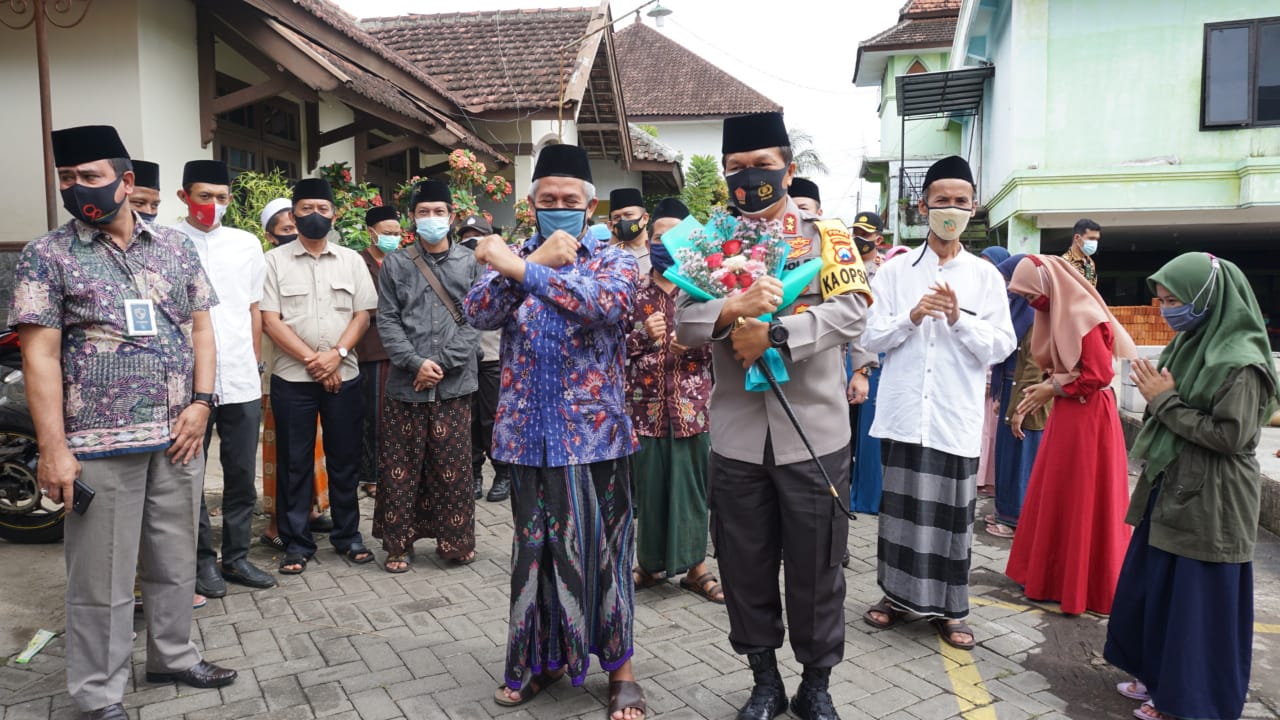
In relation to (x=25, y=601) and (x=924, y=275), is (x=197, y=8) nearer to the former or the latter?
(x=25, y=601)

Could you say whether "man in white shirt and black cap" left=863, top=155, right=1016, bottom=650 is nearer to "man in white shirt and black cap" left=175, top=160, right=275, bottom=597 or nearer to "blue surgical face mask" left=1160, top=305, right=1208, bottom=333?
"blue surgical face mask" left=1160, top=305, right=1208, bottom=333

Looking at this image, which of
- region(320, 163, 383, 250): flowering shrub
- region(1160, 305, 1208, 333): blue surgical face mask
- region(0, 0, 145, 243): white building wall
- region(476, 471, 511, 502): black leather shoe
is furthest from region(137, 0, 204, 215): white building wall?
region(1160, 305, 1208, 333): blue surgical face mask

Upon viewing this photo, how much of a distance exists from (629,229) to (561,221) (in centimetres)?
197

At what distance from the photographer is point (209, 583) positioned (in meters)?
4.51

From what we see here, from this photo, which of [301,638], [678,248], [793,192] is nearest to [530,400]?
[678,248]

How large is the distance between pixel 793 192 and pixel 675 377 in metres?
1.87

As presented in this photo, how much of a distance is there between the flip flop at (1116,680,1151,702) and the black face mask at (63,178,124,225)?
454 cm

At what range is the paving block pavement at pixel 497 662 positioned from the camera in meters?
3.39

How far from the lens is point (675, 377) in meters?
4.68

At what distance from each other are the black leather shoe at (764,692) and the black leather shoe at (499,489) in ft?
12.1

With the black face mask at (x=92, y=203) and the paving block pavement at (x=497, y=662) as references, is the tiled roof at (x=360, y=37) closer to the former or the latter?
the black face mask at (x=92, y=203)

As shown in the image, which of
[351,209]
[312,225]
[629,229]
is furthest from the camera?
[351,209]

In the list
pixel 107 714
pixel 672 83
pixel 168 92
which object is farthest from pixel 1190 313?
pixel 672 83

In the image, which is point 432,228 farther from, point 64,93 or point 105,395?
point 64,93
